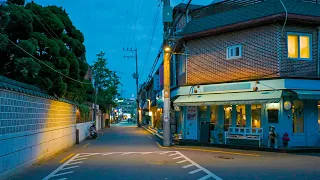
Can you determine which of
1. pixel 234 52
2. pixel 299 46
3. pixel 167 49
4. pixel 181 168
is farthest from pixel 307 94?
pixel 181 168

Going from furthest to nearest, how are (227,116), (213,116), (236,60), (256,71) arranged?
(213,116) → (227,116) → (236,60) → (256,71)

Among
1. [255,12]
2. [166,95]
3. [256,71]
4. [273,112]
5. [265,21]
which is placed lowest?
[273,112]

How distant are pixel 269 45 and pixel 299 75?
232cm

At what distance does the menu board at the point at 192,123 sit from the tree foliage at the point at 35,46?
8.08 meters

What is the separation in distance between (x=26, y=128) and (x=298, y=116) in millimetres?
14195

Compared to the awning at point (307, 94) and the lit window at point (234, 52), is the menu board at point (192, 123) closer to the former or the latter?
the lit window at point (234, 52)

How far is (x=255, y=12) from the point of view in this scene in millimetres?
19578

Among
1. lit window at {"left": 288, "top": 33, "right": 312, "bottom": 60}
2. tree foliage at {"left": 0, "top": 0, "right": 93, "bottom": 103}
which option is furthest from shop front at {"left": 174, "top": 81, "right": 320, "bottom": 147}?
tree foliage at {"left": 0, "top": 0, "right": 93, "bottom": 103}

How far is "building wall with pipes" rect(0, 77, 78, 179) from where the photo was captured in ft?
33.7

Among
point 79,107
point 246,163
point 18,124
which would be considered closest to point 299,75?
point 246,163

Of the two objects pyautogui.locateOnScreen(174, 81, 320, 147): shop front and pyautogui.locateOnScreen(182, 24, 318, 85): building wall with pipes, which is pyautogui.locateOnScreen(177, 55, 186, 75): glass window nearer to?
pyautogui.locateOnScreen(182, 24, 318, 85): building wall with pipes

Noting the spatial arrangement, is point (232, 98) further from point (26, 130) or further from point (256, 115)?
point (26, 130)

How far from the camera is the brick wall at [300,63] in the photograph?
18.4m

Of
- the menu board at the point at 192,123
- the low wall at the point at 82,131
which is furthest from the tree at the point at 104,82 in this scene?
the menu board at the point at 192,123
